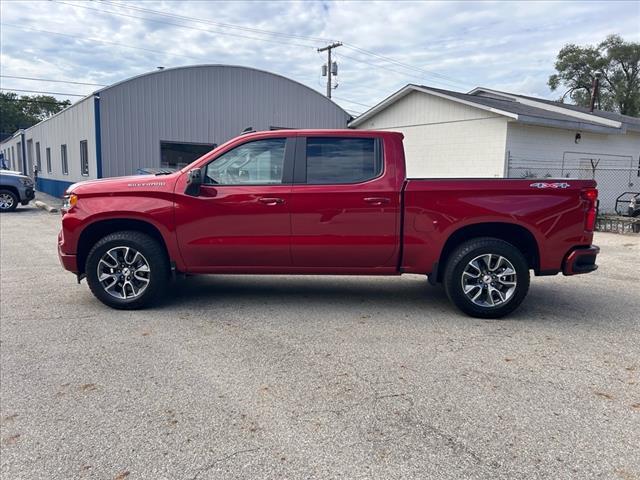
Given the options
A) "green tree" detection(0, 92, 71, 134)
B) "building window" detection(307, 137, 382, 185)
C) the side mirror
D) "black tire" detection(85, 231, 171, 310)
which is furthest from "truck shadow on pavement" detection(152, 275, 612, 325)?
"green tree" detection(0, 92, 71, 134)

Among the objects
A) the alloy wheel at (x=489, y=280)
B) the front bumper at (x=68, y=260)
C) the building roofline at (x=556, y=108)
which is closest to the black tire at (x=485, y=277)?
the alloy wheel at (x=489, y=280)

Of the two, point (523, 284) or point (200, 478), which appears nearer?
point (200, 478)

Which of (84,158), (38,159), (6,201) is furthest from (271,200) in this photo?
(38,159)

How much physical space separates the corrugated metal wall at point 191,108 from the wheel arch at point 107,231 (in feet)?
44.6

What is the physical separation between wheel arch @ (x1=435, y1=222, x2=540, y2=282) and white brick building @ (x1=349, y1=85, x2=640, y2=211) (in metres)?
9.73

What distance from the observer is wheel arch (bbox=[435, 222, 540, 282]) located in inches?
209

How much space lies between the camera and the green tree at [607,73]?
45.2 m

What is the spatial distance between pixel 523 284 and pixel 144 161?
16538 millimetres

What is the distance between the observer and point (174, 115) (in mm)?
19234

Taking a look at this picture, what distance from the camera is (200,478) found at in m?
2.59

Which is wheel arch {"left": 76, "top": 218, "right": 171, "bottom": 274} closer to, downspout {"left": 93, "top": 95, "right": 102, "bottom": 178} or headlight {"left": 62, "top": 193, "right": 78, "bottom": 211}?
headlight {"left": 62, "top": 193, "right": 78, "bottom": 211}

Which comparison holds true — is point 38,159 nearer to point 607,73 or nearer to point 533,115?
point 533,115

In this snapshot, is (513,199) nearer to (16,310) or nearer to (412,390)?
(412,390)

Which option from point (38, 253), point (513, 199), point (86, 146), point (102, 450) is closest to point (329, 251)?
point (513, 199)
